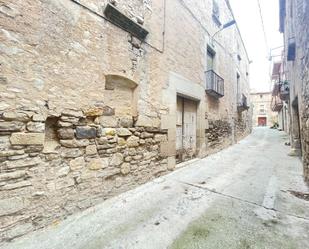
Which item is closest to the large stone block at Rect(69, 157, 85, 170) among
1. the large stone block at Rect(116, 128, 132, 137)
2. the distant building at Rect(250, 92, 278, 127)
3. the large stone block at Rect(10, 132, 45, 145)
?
the large stone block at Rect(10, 132, 45, 145)

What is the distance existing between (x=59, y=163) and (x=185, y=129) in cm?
345

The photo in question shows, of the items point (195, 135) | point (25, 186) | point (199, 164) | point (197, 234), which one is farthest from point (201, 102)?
point (25, 186)

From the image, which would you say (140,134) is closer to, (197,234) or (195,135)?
(197,234)

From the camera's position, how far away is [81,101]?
242 cm

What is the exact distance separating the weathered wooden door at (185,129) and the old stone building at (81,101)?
52cm

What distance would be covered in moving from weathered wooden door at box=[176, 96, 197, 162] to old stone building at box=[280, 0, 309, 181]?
97.0 inches

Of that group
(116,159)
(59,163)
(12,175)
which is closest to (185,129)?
(116,159)

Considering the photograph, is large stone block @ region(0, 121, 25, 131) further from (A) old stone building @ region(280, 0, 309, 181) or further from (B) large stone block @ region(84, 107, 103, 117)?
(A) old stone building @ region(280, 0, 309, 181)

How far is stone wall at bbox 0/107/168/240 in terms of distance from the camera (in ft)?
5.99

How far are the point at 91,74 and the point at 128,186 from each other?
185cm

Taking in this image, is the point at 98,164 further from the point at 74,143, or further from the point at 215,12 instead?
the point at 215,12

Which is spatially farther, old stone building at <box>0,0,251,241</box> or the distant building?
the distant building

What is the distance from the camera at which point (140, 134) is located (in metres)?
3.29

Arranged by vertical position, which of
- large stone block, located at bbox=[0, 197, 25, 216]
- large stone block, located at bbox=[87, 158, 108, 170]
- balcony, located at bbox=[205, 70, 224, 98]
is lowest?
large stone block, located at bbox=[0, 197, 25, 216]
